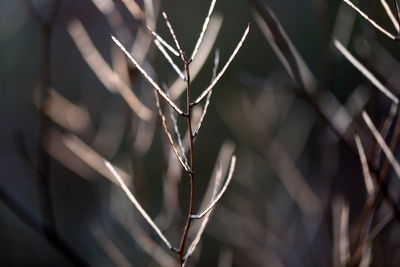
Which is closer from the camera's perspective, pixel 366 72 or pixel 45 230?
pixel 366 72

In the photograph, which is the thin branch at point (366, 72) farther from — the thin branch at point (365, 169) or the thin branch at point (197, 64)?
the thin branch at point (197, 64)

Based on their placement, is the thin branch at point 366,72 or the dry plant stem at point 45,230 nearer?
the thin branch at point 366,72

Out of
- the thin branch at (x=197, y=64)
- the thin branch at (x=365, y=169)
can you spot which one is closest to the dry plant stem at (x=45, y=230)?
the thin branch at (x=197, y=64)

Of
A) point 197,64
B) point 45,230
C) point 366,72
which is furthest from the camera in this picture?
point 197,64

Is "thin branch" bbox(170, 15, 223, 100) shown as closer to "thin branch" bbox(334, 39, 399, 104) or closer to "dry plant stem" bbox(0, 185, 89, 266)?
"thin branch" bbox(334, 39, 399, 104)

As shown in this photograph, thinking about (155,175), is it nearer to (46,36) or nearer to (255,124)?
(255,124)

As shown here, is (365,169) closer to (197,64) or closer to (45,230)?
(45,230)

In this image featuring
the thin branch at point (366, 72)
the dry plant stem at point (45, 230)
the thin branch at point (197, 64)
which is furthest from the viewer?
the thin branch at point (197, 64)

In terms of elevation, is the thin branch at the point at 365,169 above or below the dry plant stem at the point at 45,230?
below

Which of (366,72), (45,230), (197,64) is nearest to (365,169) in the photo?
(366,72)

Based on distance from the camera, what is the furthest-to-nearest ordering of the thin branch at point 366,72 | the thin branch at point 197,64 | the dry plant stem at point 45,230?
1. the thin branch at point 197,64
2. the dry plant stem at point 45,230
3. the thin branch at point 366,72

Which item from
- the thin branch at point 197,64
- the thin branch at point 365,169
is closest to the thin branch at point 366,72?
the thin branch at point 365,169

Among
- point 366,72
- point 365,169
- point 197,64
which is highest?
point 366,72
